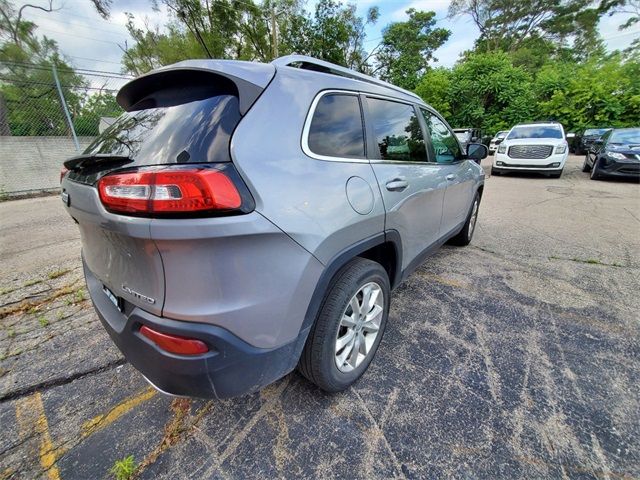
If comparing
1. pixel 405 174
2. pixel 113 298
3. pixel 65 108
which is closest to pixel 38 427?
pixel 113 298

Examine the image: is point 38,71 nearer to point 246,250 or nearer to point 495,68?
point 246,250

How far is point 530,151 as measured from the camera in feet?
31.4

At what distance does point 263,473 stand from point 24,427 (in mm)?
1365

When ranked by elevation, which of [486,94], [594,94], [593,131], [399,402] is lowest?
[399,402]

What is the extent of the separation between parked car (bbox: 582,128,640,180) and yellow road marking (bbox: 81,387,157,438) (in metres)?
12.0

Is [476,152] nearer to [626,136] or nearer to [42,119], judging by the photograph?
[626,136]

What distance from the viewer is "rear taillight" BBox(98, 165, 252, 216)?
106 cm

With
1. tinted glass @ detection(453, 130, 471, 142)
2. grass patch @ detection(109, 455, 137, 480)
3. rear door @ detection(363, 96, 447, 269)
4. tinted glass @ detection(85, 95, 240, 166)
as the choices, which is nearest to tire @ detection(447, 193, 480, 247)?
rear door @ detection(363, 96, 447, 269)

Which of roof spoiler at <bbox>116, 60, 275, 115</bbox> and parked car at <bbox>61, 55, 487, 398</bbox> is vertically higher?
roof spoiler at <bbox>116, 60, 275, 115</bbox>

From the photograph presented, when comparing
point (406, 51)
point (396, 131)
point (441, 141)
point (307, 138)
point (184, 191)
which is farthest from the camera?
point (406, 51)

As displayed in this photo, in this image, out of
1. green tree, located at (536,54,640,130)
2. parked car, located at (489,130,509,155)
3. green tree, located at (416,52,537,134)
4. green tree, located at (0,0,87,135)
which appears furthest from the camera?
green tree, located at (416,52,537,134)

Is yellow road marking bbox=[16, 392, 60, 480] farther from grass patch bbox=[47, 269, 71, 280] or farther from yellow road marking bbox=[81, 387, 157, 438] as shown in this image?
grass patch bbox=[47, 269, 71, 280]

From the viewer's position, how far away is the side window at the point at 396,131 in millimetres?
1970

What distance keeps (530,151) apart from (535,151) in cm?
13
